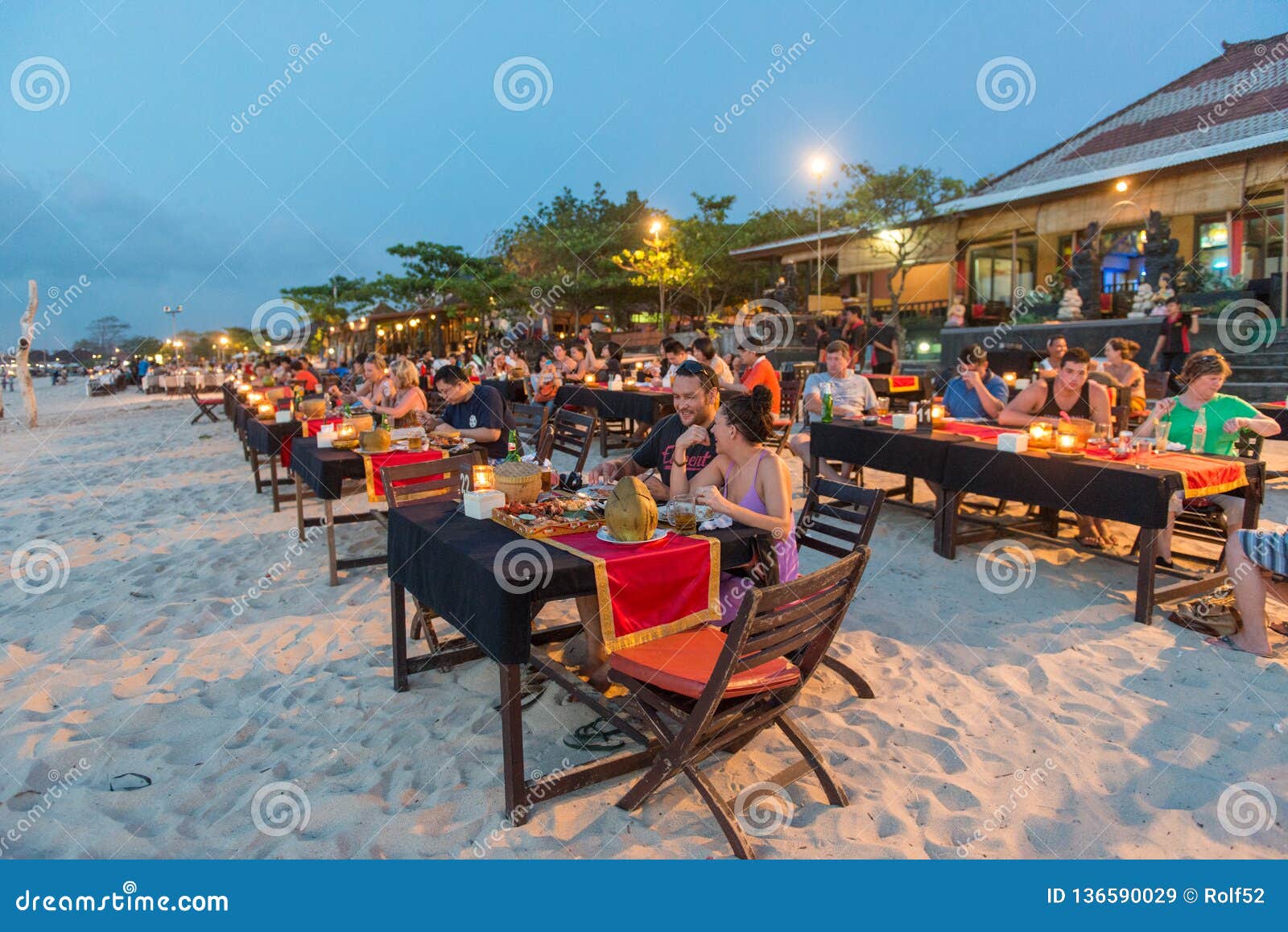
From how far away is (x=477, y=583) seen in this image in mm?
2502

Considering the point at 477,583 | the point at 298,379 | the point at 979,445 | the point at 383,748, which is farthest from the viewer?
the point at 298,379

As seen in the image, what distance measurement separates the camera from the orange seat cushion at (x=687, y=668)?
2396mm

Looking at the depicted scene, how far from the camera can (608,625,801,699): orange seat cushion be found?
240 centimetres

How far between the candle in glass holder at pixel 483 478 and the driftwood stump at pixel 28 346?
1987cm

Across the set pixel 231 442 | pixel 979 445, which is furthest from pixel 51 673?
pixel 231 442

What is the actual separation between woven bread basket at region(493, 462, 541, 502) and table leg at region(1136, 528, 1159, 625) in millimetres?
3168

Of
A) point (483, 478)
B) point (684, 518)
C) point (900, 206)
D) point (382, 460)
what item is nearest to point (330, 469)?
point (382, 460)

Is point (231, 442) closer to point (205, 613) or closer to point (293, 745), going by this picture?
point (205, 613)

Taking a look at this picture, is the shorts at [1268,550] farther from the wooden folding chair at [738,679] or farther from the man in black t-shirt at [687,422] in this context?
the man in black t-shirt at [687,422]

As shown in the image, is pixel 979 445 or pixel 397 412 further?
pixel 397 412

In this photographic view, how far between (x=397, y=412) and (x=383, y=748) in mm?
3600

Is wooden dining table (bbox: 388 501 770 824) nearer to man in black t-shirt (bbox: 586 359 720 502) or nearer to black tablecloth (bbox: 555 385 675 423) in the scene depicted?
man in black t-shirt (bbox: 586 359 720 502)

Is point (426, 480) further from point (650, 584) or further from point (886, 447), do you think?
point (886, 447)

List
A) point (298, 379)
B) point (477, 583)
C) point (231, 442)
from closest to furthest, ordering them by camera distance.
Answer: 1. point (477, 583)
2. point (231, 442)
3. point (298, 379)
